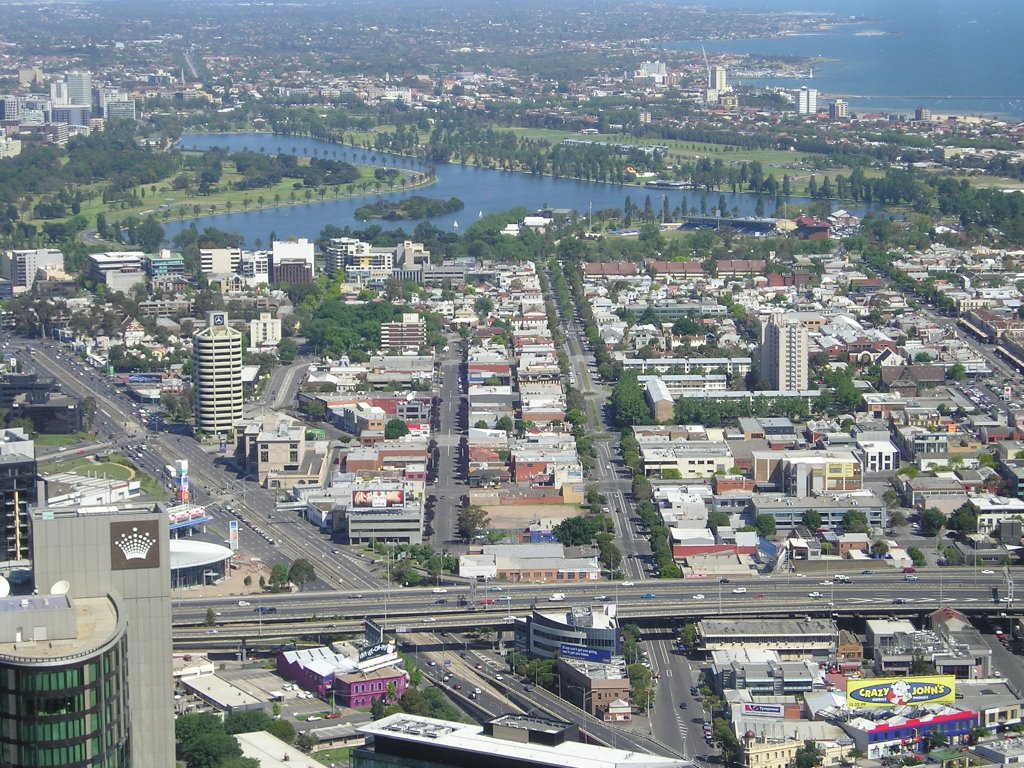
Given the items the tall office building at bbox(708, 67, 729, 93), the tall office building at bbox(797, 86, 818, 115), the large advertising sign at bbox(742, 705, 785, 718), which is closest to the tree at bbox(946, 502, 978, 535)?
the large advertising sign at bbox(742, 705, 785, 718)

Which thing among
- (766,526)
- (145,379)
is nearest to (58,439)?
(145,379)

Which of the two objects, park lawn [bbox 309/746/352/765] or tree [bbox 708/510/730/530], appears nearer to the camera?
park lawn [bbox 309/746/352/765]

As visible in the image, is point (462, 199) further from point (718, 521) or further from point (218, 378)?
point (718, 521)

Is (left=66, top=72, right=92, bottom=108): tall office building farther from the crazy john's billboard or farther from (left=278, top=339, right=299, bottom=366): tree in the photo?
the crazy john's billboard

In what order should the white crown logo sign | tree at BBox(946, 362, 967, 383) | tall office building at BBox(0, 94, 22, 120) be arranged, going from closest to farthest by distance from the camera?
the white crown logo sign < tree at BBox(946, 362, 967, 383) < tall office building at BBox(0, 94, 22, 120)

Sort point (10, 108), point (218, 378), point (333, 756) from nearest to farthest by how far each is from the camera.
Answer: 1. point (333, 756)
2. point (218, 378)
3. point (10, 108)

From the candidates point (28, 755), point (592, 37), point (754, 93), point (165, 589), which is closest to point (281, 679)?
point (165, 589)

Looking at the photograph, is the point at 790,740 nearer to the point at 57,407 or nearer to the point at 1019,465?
the point at 1019,465

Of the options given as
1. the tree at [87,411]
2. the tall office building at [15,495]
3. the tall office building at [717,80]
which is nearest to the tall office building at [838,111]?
the tall office building at [717,80]
